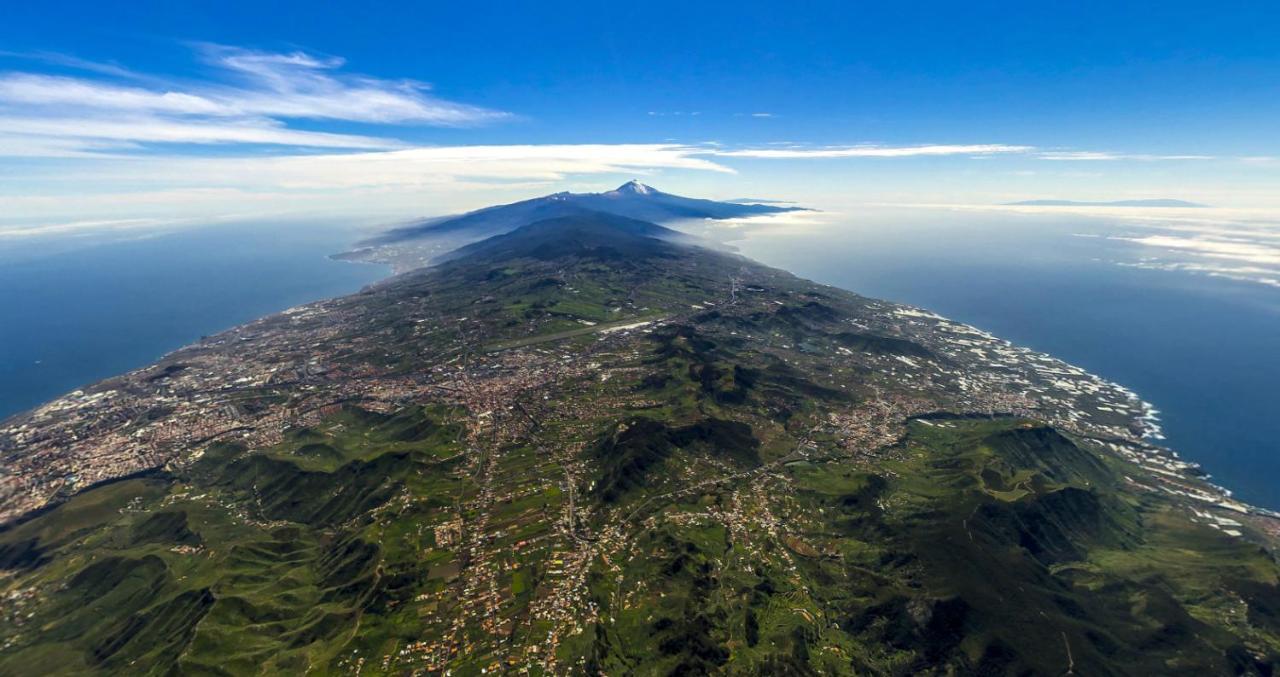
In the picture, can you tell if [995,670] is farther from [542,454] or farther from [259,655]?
[259,655]

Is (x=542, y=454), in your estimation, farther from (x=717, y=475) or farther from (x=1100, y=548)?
(x=1100, y=548)

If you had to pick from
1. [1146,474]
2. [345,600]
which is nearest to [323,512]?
[345,600]

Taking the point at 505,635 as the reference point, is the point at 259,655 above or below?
below

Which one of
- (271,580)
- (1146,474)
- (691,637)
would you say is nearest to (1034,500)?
(1146,474)

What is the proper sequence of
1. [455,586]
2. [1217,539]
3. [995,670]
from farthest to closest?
1. [1217,539]
2. [455,586]
3. [995,670]

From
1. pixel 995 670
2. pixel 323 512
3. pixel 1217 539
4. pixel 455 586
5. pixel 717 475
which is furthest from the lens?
pixel 717 475

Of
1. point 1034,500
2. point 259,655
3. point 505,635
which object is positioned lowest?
point 259,655

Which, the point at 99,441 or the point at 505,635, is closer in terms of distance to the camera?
the point at 505,635

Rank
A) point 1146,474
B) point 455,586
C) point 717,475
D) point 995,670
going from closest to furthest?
point 995,670, point 455,586, point 717,475, point 1146,474

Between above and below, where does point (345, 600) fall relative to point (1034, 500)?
below

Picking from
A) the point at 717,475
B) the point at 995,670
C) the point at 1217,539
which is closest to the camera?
the point at 995,670
